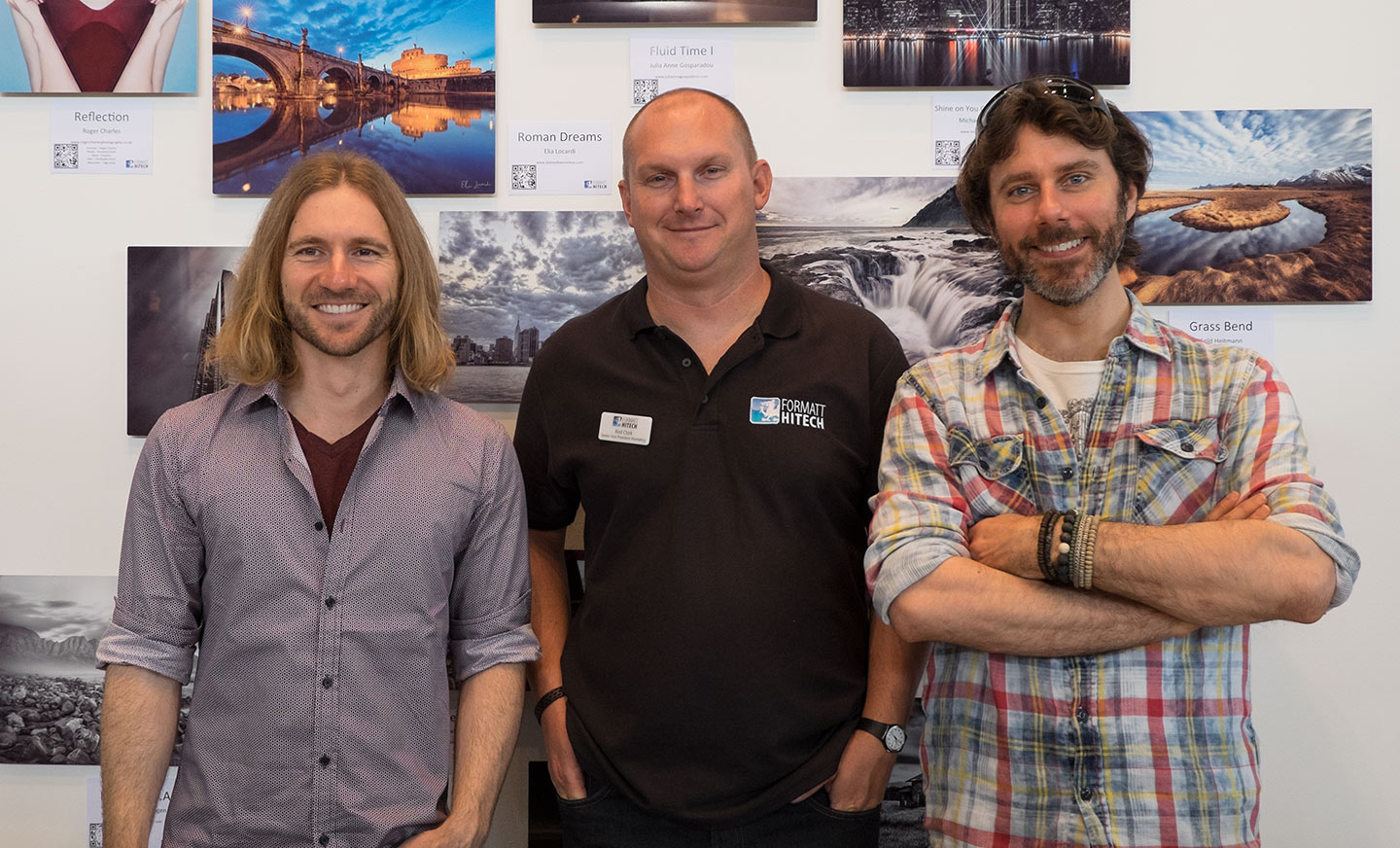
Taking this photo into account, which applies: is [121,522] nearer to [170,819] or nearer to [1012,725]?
[170,819]

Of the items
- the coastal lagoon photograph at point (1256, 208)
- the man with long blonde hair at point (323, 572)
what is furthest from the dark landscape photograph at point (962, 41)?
the man with long blonde hair at point (323, 572)

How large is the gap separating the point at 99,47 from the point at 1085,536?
7.43ft

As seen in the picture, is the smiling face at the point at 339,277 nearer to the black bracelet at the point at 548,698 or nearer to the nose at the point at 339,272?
the nose at the point at 339,272

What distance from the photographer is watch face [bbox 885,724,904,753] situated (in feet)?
5.78

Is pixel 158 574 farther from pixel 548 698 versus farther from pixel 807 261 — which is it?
pixel 807 261

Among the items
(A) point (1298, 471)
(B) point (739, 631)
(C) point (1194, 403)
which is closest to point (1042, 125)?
(C) point (1194, 403)

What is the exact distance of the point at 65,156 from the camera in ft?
7.49

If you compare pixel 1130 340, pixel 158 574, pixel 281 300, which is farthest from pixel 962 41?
pixel 158 574

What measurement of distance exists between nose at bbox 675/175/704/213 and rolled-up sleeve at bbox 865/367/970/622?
0.50 metres

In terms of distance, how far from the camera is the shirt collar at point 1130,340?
1617 millimetres

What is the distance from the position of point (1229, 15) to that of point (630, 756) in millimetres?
1960

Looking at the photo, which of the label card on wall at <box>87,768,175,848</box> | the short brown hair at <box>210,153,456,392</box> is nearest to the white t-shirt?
the short brown hair at <box>210,153,456,392</box>

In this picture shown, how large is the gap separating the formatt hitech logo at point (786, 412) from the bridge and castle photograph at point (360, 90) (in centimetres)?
84

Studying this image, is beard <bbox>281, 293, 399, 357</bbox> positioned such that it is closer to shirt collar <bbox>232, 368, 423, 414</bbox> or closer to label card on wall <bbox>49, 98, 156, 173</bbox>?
shirt collar <bbox>232, 368, 423, 414</bbox>
